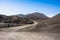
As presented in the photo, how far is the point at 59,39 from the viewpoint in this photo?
15680mm

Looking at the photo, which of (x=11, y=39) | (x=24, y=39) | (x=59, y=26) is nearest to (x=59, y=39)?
(x=24, y=39)

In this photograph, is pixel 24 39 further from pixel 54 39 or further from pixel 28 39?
pixel 54 39

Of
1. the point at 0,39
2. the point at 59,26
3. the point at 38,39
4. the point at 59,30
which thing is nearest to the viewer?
the point at 0,39

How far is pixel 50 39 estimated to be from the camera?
617 inches

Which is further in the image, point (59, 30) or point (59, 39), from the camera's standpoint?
point (59, 30)

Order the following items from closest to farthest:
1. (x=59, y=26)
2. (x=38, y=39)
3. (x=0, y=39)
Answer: (x=0, y=39)
(x=38, y=39)
(x=59, y=26)

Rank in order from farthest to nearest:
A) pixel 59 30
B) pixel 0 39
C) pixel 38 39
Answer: pixel 59 30
pixel 38 39
pixel 0 39

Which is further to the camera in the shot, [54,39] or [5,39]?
[54,39]

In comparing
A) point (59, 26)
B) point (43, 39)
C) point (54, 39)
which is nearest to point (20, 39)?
point (43, 39)

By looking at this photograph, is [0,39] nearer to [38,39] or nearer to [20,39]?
[20,39]

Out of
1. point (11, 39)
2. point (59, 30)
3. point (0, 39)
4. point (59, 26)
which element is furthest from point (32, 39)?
point (59, 26)

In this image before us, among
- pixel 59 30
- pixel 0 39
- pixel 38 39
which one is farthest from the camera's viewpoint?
pixel 59 30

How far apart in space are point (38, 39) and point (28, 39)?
4.11 ft

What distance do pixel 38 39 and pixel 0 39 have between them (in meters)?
4.61
